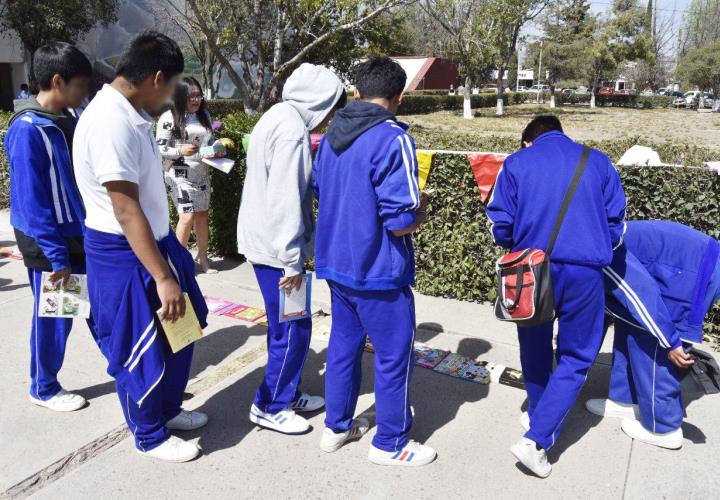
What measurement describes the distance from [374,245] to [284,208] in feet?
1.50

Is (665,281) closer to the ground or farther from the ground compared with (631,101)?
farther from the ground

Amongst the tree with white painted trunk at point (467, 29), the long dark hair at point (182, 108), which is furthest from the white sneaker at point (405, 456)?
the tree with white painted trunk at point (467, 29)

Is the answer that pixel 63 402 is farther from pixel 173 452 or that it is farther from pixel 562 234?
pixel 562 234

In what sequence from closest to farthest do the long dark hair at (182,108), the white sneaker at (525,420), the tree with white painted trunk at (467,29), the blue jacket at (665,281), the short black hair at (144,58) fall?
the short black hair at (144,58) → the blue jacket at (665,281) → the white sneaker at (525,420) → the long dark hair at (182,108) → the tree with white painted trunk at (467,29)

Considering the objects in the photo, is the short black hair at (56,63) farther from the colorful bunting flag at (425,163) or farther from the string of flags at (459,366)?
the colorful bunting flag at (425,163)

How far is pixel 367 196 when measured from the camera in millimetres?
2557

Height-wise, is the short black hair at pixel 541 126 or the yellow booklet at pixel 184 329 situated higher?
Result: the short black hair at pixel 541 126

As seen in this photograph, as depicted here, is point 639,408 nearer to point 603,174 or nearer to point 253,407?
point 603,174

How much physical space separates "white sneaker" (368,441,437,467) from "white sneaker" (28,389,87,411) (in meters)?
1.63

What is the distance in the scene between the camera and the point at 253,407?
3.23 m

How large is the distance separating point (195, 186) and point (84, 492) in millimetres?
3147

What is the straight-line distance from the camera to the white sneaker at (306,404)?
3377 mm

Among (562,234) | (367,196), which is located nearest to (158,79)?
(367,196)

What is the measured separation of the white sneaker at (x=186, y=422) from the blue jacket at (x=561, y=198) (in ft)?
6.01
